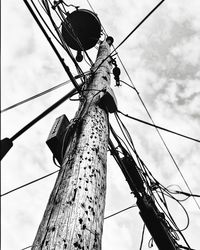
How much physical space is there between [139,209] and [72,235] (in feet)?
8.77

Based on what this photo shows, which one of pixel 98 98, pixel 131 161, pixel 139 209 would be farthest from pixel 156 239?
pixel 98 98

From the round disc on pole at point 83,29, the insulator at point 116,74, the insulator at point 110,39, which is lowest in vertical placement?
the insulator at point 116,74

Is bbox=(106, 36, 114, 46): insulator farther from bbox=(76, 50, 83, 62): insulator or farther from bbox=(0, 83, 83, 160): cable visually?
bbox=(0, 83, 83, 160): cable

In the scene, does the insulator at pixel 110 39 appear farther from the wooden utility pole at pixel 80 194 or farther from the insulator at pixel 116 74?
the wooden utility pole at pixel 80 194

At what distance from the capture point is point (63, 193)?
146 cm

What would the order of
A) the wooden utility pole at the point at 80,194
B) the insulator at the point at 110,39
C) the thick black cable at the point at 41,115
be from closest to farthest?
the wooden utility pole at the point at 80,194 → the thick black cable at the point at 41,115 → the insulator at the point at 110,39

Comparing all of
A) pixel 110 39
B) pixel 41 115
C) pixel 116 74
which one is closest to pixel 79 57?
pixel 116 74

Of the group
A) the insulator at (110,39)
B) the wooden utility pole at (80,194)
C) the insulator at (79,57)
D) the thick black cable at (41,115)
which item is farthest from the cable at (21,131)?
the insulator at (110,39)

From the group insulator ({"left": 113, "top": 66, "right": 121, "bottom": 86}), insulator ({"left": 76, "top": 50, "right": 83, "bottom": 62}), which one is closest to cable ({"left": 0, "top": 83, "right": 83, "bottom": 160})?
insulator ({"left": 113, "top": 66, "right": 121, "bottom": 86})

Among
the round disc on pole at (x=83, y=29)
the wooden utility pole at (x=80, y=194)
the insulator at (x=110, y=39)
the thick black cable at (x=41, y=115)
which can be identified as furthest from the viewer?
the insulator at (x=110, y=39)

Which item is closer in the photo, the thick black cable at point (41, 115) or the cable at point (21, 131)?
the cable at point (21, 131)

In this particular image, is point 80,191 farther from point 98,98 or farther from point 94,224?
point 98,98

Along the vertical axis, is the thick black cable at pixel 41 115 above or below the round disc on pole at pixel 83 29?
below

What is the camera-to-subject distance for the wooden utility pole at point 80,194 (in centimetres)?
121
